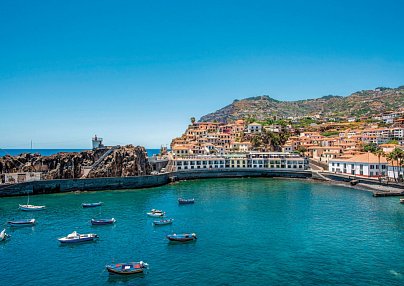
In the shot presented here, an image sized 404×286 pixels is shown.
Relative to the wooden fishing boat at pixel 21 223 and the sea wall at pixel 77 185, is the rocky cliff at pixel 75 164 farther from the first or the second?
the wooden fishing boat at pixel 21 223

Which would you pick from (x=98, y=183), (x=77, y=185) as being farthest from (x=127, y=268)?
(x=77, y=185)

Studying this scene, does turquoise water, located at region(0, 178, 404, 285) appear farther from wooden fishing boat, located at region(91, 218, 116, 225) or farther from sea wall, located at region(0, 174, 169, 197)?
sea wall, located at region(0, 174, 169, 197)

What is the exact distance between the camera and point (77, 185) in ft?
290

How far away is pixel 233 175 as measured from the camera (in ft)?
378

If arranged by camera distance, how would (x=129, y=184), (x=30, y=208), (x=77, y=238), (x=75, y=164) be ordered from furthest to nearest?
(x=75, y=164) < (x=129, y=184) < (x=30, y=208) < (x=77, y=238)

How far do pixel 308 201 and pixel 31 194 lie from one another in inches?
2643

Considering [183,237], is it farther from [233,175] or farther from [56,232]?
[233,175]

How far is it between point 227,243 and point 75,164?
66.1 meters

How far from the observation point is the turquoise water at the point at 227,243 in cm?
3447

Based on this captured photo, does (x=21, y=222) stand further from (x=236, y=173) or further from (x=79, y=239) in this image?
(x=236, y=173)

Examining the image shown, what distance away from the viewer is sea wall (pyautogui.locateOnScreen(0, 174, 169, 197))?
82.9m

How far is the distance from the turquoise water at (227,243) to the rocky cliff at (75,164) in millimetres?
18456

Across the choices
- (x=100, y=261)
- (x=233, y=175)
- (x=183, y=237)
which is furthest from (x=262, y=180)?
(x=100, y=261)

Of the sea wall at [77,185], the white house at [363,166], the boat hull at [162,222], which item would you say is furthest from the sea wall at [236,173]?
the boat hull at [162,222]
